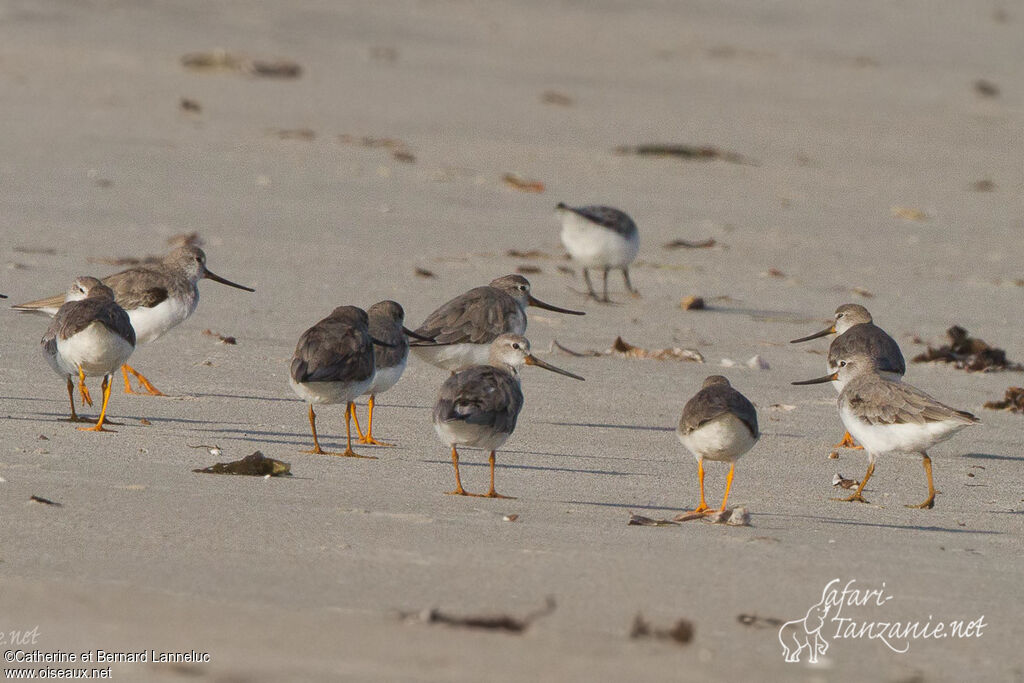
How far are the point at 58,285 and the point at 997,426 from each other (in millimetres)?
5531

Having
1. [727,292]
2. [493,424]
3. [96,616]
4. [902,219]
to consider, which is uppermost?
[902,219]

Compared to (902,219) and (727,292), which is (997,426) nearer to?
(727,292)

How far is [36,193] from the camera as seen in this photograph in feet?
38.4

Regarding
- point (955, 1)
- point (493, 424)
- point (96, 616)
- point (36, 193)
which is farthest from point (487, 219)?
point (955, 1)

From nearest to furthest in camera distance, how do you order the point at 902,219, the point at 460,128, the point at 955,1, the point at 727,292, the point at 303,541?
the point at 303,541
the point at 727,292
the point at 902,219
the point at 460,128
the point at 955,1

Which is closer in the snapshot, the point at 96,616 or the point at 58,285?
the point at 96,616

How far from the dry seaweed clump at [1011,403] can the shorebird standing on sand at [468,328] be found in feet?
8.46

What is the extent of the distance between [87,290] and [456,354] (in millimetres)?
1942

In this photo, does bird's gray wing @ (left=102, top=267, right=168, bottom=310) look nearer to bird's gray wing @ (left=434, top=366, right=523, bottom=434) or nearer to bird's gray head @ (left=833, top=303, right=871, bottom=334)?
bird's gray wing @ (left=434, top=366, right=523, bottom=434)

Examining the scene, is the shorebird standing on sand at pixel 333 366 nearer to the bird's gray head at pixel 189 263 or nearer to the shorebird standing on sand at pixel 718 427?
the shorebird standing on sand at pixel 718 427

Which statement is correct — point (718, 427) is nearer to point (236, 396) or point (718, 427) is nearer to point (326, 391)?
point (326, 391)

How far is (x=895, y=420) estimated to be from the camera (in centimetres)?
657

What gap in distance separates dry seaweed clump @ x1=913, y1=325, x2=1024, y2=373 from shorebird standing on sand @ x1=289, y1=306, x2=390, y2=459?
3867 mm

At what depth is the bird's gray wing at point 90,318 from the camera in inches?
273
